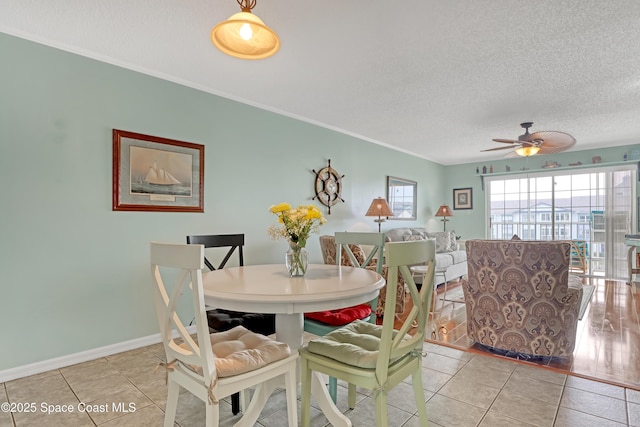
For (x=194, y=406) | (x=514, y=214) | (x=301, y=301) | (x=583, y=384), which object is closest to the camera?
(x=301, y=301)

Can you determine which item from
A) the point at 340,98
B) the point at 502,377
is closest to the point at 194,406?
the point at 502,377

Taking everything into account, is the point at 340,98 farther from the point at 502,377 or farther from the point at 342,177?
the point at 502,377

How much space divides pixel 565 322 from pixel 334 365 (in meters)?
2.01

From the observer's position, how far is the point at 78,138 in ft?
8.27

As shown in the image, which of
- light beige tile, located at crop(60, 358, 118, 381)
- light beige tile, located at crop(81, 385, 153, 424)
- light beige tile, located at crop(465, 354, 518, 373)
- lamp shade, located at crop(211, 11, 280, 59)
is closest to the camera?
lamp shade, located at crop(211, 11, 280, 59)

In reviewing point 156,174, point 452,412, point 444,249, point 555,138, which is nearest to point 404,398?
point 452,412

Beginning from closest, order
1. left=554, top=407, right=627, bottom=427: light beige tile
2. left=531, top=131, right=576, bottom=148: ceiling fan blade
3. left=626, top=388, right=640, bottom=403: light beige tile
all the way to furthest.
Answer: left=554, top=407, right=627, bottom=427: light beige tile → left=626, top=388, right=640, bottom=403: light beige tile → left=531, top=131, right=576, bottom=148: ceiling fan blade

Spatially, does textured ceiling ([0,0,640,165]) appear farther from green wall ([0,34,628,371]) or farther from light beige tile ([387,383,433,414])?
light beige tile ([387,383,433,414])

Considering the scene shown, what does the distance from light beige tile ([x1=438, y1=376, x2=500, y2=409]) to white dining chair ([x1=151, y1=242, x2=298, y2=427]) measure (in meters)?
1.12

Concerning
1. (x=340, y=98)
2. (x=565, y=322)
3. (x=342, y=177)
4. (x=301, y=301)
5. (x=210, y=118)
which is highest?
(x=340, y=98)

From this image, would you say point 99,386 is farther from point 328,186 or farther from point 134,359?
point 328,186

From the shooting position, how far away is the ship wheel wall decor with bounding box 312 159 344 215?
14.6 ft

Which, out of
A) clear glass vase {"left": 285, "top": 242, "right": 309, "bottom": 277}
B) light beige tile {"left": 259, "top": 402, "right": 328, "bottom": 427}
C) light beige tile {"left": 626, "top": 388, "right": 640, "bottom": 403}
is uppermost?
clear glass vase {"left": 285, "top": 242, "right": 309, "bottom": 277}

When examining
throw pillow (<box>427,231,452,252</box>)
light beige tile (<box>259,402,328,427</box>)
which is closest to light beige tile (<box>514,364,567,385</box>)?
light beige tile (<box>259,402,328,427</box>)
